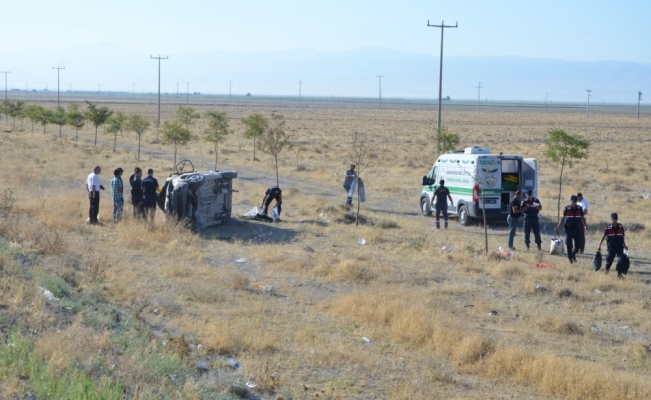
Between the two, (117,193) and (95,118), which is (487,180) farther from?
(95,118)

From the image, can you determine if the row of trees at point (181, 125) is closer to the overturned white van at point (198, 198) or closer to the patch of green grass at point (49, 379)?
the overturned white van at point (198, 198)

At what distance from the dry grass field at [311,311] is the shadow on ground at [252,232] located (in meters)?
0.08

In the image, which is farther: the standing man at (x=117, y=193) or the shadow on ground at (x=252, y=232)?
the standing man at (x=117, y=193)

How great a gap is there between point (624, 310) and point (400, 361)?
17.1ft

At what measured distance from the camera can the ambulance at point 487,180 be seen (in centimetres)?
2169

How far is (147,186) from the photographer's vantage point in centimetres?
1947

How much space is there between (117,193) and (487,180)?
407 inches

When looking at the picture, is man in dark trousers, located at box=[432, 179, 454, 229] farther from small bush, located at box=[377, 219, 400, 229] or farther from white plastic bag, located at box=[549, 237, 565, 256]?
white plastic bag, located at box=[549, 237, 565, 256]

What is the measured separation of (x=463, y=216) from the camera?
22.5m

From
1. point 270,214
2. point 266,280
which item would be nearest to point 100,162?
point 270,214

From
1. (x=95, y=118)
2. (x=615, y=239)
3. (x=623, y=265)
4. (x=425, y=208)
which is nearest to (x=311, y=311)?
(x=615, y=239)

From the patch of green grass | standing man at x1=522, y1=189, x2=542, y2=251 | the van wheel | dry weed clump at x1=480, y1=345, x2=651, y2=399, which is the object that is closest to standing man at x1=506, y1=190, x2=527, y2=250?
standing man at x1=522, y1=189, x2=542, y2=251

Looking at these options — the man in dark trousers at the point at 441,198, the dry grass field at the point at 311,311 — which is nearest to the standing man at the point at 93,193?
the dry grass field at the point at 311,311

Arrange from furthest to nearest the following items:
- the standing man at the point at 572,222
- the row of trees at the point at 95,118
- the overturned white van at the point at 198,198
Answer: the row of trees at the point at 95,118, the overturned white van at the point at 198,198, the standing man at the point at 572,222
